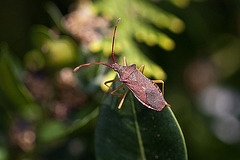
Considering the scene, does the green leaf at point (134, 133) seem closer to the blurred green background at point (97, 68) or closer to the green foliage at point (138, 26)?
the blurred green background at point (97, 68)

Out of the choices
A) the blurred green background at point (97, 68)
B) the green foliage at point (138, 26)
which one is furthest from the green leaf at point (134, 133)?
the green foliage at point (138, 26)

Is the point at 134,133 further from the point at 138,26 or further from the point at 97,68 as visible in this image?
the point at 138,26

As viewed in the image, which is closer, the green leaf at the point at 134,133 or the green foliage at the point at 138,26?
the green leaf at the point at 134,133

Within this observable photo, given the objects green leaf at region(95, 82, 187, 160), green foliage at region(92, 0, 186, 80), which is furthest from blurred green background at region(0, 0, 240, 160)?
green leaf at region(95, 82, 187, 160)

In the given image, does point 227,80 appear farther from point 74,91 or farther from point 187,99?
point 74,91

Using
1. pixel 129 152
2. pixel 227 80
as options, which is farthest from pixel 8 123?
pixel 227 80

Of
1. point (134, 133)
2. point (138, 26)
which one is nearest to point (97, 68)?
point (134, 133)
